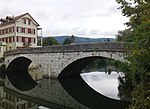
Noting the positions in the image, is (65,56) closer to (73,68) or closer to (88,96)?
(73,68)

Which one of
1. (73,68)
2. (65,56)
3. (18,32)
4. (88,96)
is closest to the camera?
(88,96)

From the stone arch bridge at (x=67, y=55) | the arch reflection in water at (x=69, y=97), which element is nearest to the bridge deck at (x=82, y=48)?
the stone arch bridge at (x=67, y=55)

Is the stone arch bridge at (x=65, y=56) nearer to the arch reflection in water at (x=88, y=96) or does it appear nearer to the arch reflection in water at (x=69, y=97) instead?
the arch reflection in water at (x=88, y=96)

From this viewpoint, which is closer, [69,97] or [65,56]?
[69,97]

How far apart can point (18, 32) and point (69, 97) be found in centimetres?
2612

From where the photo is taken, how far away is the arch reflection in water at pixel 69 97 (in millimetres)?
16453

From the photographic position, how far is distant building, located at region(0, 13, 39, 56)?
41969mm

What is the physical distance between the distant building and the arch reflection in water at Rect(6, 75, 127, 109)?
1830cm

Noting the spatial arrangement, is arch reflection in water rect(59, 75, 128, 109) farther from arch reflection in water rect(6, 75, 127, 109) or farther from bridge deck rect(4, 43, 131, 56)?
bridge deck rect(4, 43, 131, 56)

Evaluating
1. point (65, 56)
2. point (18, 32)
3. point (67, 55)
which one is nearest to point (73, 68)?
point (65, 56)

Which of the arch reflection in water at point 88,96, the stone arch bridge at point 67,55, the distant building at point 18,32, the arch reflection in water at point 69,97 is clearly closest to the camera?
the arch reflection in water at point 88,96

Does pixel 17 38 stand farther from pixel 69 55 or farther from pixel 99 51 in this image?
pixel 99 51

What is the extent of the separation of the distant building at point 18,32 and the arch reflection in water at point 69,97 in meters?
18.3

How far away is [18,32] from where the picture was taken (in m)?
42.4
